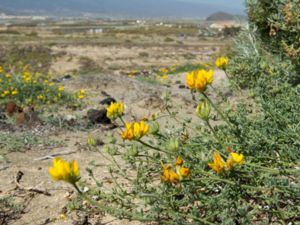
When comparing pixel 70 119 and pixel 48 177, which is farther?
pixel 70 119

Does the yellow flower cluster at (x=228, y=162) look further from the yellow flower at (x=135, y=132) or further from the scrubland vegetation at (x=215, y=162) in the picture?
the yellow flower at (x=135, y=132)

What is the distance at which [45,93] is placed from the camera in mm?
7336

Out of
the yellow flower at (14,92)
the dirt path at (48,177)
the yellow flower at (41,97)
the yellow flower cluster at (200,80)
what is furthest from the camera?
the yellow flower at (41,97)

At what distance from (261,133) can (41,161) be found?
98.1 inches

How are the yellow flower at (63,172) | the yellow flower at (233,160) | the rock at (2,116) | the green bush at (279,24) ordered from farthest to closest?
the rock at (2,116) → the green bush at (279,24) → the yellow flower at (233,160) → the yellow flower at (63,172)

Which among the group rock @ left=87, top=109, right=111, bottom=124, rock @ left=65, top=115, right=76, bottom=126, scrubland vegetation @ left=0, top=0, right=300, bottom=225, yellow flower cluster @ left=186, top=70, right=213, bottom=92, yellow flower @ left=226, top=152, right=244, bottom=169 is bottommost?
rock @ left=65, top=115, right=76, bottom=126

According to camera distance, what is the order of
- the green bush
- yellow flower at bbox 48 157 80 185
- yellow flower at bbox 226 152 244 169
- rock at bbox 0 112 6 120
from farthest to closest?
1. rock at bbox 0 112 6 120
2. the green bush
3. yellow flower at bbox 226 152 244 169
4. yellow flower at bbox 48 157 80 185

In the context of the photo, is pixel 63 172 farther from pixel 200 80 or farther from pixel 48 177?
pixel 48 177

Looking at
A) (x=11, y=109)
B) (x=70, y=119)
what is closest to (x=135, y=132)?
(x=70, y=119)

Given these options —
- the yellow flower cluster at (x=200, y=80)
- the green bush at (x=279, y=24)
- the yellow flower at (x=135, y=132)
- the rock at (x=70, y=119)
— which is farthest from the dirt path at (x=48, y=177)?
the yellow flower cluster at (x=200, y=80)

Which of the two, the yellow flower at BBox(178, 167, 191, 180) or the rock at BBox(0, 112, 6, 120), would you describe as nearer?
Answer: the yellow flower at BBox(178, 167, 191, 180)

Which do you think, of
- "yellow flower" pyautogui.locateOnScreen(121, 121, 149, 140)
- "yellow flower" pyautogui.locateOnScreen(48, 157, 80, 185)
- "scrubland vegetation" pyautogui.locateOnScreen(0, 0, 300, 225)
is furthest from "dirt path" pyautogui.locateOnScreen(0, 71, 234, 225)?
"yellow flower" pyautogui.locateOnScreen(48, 157, 80, 185)

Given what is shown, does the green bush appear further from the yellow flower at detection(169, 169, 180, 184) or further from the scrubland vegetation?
the yellow flower at detection(169, 169, 180, 184)

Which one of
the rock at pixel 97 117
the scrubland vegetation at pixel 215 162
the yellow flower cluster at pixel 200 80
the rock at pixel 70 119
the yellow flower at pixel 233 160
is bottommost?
the rock at pixel 70 119
